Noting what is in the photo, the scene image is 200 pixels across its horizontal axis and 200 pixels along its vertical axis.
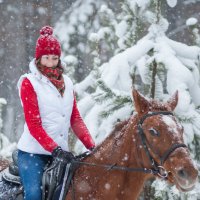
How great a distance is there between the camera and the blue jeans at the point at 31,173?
391 cm

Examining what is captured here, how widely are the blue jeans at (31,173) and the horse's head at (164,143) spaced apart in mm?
961

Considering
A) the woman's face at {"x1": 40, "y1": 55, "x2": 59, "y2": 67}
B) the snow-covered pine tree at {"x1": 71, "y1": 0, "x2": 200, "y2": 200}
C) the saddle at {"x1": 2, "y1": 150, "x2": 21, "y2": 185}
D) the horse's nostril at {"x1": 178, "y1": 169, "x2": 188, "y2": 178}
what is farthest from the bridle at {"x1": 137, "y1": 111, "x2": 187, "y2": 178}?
the snow-covered pine tree at {"x1": 71, "y1": 0, "x2": 200, "y2": 200}

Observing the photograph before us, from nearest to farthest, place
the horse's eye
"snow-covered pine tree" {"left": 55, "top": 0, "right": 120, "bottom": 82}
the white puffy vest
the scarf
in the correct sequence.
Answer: the horse's eye, the white puffy vest, the scarf, "snow-covered pine tree" {"left": 55, "top": 0, "right": 120, "bottom": 82}

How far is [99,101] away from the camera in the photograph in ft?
18.5

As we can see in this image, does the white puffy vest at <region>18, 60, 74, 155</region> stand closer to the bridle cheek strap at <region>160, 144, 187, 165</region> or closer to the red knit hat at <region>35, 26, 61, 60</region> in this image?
the red knit hat at <region>35, 26, 61, 60</region>

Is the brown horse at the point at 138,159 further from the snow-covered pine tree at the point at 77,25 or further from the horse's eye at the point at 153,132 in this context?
the snow-covered pine tree at the point at 77,25

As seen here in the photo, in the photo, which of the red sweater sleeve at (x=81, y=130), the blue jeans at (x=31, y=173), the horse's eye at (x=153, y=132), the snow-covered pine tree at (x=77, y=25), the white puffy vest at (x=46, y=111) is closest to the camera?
the horse's eye at (x=153, y=132)

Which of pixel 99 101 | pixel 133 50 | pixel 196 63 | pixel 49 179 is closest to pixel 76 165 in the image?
pixel 49 179

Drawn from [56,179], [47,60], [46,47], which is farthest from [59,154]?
[46,47]

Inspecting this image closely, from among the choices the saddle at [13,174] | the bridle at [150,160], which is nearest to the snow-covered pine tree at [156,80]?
the saddle at [13,174]

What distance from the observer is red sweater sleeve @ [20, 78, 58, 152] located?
3.95 m

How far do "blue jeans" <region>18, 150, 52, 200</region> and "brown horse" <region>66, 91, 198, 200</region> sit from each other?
289mm

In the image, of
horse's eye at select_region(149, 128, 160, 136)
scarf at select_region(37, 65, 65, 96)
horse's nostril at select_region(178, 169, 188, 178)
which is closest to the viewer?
horse's nostril at select_region(178, 169, 188, 178)

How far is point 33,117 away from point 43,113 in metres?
0.17
